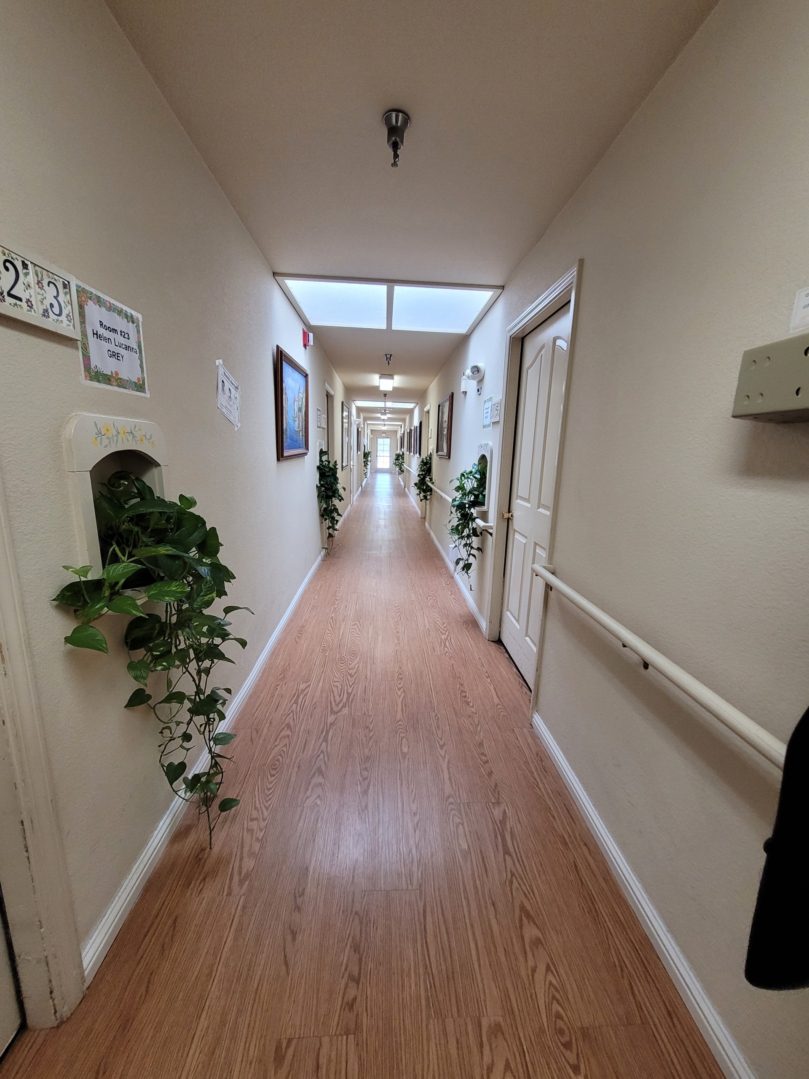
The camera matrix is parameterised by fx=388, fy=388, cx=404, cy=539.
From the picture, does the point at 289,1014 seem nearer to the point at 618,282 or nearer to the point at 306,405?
the point at 618,282

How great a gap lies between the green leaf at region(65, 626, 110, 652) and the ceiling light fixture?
167 cm

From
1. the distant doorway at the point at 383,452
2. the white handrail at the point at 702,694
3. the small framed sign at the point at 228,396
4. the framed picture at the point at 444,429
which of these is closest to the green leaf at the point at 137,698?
the small framed sign at the point at 228,396

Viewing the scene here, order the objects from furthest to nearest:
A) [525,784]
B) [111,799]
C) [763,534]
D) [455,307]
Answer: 1. [455,307]
2. [525,784]
3. [111,799]
4. [763,534]

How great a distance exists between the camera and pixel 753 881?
835 mm

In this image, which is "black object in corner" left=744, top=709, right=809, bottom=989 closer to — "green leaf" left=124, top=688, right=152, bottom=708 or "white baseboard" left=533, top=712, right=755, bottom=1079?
"white baseboard" left=533, top=712, right=755, bottom=1079

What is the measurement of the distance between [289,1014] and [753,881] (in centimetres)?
113

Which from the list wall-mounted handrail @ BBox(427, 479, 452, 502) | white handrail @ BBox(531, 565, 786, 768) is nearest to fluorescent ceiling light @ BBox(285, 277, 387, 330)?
wall-mounted handrail @ BBox(427, 479, 452, 502)

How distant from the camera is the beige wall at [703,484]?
31.1 inches

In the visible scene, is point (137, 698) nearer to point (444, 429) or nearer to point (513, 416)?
point (513, 416)

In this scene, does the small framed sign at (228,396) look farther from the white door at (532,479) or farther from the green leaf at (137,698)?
the white door at (532,479)

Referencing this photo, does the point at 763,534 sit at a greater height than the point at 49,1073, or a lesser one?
greater

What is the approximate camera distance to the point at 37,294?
31.9 inches

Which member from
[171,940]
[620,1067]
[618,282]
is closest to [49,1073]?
[171,940]

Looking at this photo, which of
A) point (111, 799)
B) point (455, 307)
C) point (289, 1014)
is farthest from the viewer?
point (455, 307)
